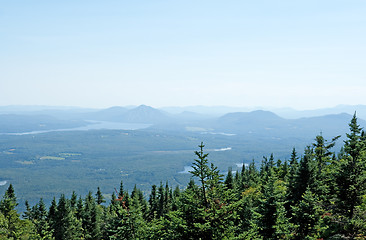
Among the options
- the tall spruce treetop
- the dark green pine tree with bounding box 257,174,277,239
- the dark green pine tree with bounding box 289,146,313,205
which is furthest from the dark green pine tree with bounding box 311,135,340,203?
the dark green pine tree with bounding box 257,174,277,239

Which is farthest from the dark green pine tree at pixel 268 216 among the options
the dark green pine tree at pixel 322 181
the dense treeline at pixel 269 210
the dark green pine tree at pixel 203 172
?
the dark green pine tree at pixel 203 172

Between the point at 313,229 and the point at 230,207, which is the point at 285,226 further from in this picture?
the point at 230,207

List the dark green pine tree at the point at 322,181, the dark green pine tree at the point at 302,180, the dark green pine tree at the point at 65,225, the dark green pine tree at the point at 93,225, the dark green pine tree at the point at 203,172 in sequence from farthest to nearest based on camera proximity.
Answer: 1. the dark green pine tree at the point at 93,225
2. the dark green pine tree at the point at 65,225
3. the dark green pine tree at the point at 302,180
4. the dark green pine tree at the point at 322,181
5. the dark green pine tree at the point at 203,172

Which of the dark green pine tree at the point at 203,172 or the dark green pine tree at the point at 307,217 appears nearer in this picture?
the dark green pine tree at the point at 203,172

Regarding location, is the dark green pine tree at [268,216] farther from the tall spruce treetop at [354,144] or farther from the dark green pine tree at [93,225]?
the dark green pine tree at [93,225]

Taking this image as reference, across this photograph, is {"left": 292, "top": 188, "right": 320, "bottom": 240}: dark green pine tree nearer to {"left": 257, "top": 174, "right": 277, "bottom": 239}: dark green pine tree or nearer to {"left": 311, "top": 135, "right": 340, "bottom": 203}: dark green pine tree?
{"left": 257, "top": 174, "right": 277, "bottom": 239}: dark green pine tree

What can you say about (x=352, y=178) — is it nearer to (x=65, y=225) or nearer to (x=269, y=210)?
(x=269, y=210)

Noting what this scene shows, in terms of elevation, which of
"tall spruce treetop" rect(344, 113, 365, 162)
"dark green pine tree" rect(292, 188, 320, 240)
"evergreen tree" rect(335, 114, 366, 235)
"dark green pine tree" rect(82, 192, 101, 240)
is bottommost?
"dark green pine tree" rect(82, 192, 101, 240)

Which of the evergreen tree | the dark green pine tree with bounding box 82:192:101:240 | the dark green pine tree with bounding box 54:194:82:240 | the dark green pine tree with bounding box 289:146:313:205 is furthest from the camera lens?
the dark green pine tree with bounding box 82:192:101:240

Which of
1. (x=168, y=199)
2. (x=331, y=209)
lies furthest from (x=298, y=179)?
(x=168, y=199)

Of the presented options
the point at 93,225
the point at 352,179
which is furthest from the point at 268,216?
the point at 93,225

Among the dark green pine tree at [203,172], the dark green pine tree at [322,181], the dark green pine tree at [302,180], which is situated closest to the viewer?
the dark green pine tree at [203,172]

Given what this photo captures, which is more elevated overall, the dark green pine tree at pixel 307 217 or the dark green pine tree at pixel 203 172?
the dark green pine tree at pixel 203 172

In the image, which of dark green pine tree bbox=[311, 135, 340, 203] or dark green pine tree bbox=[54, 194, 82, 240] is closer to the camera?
dark green pine tree bbox=[311, 135, 340, 203]
